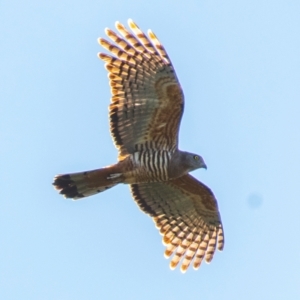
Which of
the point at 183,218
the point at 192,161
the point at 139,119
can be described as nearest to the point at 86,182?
the point at 139,119

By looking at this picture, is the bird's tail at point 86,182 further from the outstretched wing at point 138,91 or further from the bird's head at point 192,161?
the bird's head at point 192,161

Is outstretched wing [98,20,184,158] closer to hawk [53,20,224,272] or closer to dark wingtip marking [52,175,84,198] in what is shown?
hawk [53,20,224,272]

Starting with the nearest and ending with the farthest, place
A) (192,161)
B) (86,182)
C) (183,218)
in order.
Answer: (86,182)
(192,161)
(183,218)

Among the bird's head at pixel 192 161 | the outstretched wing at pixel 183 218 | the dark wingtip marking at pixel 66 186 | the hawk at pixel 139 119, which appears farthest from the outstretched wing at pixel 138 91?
the outstretched wing at pixel 183 218

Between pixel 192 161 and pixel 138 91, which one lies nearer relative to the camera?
pixel 138 91

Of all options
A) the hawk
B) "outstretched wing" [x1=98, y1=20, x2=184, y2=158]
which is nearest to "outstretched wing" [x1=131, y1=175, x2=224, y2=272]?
the hawk

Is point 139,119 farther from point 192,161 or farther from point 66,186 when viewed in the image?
point 66,186

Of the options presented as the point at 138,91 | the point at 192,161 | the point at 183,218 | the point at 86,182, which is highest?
the point at 138,91
